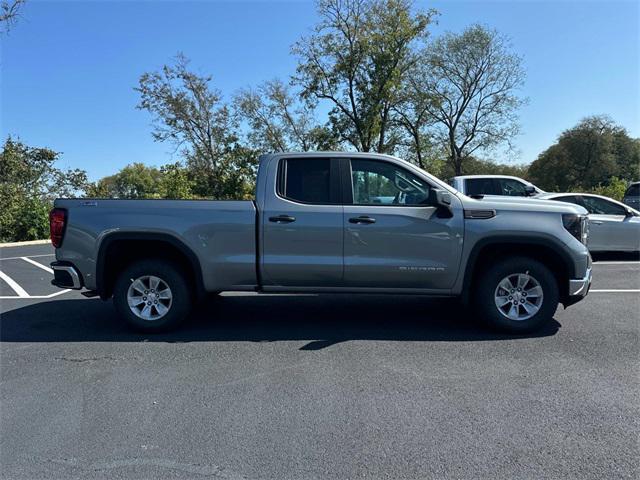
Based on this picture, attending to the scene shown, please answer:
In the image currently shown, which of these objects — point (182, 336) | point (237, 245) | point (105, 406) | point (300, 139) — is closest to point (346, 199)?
point (237, 245)

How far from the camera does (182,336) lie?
17.1 ft

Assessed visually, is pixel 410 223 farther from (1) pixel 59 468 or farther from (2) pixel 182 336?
(1) pixel 59 468

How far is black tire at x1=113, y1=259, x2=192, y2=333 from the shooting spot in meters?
5.23

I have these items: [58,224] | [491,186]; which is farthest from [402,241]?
[491,186]

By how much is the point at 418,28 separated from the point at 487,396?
2686 centimetres

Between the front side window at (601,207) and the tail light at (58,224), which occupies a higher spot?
the front side window at (601,207)

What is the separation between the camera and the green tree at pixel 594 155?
4769cm

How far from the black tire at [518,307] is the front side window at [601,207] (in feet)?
20.4

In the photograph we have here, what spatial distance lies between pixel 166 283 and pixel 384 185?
269 cm

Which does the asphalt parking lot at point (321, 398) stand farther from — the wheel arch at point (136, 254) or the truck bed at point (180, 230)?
the truck bed at point (180, 230)

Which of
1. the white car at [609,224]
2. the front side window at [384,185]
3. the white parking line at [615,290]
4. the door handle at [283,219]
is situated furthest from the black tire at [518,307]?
the white car at [609,224]

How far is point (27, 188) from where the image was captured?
23.4 meters

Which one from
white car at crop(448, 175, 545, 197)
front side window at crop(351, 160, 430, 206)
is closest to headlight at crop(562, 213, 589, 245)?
front side window at crop(351, 160, 430, 206)

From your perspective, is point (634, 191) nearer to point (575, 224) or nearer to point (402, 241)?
point (575, 224)
